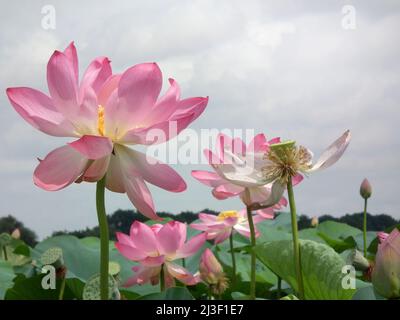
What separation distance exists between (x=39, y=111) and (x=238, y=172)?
40cm

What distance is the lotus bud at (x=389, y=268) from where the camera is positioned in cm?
87

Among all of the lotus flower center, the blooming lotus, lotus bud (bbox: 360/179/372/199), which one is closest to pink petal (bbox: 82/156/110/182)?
the blooming lotus

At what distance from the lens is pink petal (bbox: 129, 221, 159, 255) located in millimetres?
1271

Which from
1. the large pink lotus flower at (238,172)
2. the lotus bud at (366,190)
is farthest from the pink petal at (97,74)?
the lotus bud at (366,190)

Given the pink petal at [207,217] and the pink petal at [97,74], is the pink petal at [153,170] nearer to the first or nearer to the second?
the pink petal at [97,74]

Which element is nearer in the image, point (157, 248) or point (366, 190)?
point (157, 248)

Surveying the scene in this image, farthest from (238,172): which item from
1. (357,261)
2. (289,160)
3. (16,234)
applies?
(16,234)

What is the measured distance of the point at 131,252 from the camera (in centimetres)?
127

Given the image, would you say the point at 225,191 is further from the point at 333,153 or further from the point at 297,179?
the point at 333,153

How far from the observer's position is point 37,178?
81 centimetres

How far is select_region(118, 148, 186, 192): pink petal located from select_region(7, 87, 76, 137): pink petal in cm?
9

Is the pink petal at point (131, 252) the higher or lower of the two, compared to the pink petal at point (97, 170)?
lower

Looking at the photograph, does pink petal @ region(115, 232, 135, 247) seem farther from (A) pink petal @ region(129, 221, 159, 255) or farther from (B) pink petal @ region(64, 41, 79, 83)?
(B) pink petal @ region(64, 41, 79, 83)

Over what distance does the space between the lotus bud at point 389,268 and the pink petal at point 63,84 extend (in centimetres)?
49
